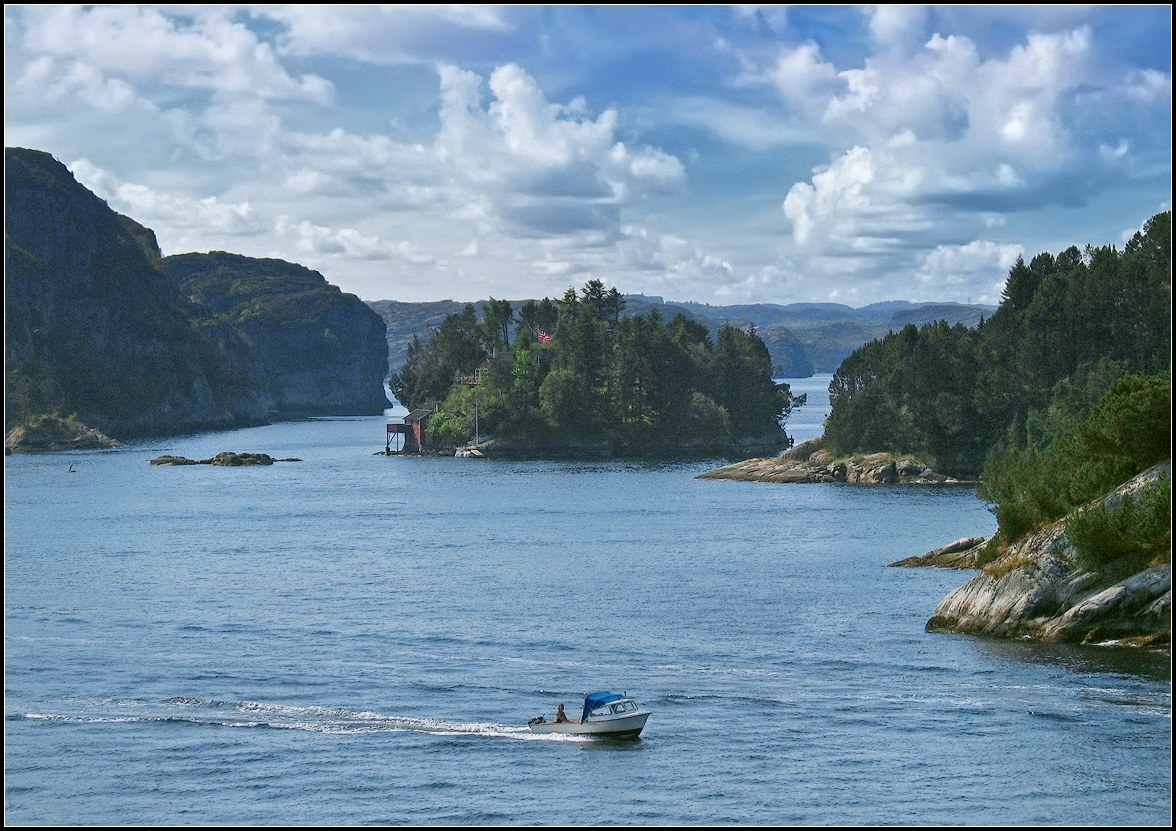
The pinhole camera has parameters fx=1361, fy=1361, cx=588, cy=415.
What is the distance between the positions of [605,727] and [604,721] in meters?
0.24

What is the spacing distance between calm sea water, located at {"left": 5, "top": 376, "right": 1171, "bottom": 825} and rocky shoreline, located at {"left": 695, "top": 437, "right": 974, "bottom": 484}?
51316 mm

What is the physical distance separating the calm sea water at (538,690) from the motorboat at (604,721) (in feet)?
2.13

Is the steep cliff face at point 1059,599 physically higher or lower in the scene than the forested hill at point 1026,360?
lower

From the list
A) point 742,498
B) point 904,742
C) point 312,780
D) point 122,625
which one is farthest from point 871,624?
point 742,498

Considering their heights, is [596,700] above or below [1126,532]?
below

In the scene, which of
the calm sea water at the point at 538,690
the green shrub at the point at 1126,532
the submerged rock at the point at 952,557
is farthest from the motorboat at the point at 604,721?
the submerged rock at the point at 952,557

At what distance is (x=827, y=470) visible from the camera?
166 meters

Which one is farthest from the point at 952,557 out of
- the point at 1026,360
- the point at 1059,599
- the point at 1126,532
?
the point at 1026,360

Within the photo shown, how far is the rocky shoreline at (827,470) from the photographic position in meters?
159

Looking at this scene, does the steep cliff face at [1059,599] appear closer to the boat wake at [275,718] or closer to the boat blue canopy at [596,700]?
the boat blue canopy at [596,700]

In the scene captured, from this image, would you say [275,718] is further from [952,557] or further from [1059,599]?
[952,557]

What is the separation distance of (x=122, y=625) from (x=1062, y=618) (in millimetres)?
47232

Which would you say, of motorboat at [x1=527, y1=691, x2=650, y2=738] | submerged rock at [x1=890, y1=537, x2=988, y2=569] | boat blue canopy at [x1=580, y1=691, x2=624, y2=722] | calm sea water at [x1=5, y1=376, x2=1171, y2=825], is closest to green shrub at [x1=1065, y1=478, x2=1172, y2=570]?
calm sea water at [x1=5, y1=376, x2=1171, y2=825]

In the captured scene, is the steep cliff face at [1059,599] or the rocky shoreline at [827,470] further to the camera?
the rocky shoreline at [827,470]
